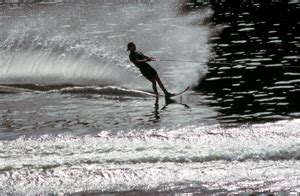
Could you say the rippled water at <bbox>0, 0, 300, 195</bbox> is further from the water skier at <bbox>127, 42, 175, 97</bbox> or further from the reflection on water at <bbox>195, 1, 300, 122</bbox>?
the water skier at <bbox>127, 42, 175, 97</bbox>

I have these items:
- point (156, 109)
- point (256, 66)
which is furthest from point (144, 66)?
point (256, 66)

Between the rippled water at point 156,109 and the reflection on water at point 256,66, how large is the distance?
54 mm

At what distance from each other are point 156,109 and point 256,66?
6.66 m

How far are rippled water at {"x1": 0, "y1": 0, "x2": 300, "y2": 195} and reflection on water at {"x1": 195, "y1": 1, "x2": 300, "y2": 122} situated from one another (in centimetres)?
5

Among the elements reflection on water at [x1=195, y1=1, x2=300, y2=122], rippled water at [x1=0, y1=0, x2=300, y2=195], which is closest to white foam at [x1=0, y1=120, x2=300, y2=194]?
rippled water at [x1=0, y1=0, x2=300, y2=195]

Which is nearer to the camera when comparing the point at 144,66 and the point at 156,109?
the point at 156,109

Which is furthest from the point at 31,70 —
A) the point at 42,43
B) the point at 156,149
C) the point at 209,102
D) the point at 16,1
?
the point at 16,1

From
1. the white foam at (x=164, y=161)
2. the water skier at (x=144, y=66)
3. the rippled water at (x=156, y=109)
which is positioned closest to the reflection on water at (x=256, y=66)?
the rippled water at (x=156, y=109)

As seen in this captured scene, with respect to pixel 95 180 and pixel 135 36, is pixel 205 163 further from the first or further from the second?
pixel 135 36

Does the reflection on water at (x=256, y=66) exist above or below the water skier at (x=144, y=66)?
below

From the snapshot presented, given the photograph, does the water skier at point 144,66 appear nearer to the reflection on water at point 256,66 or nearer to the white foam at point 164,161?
the reflection on water at point 256,66

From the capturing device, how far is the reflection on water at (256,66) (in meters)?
20.1

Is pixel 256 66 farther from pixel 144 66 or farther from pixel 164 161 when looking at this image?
pixel 164 161

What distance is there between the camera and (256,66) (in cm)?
Result: 2617
